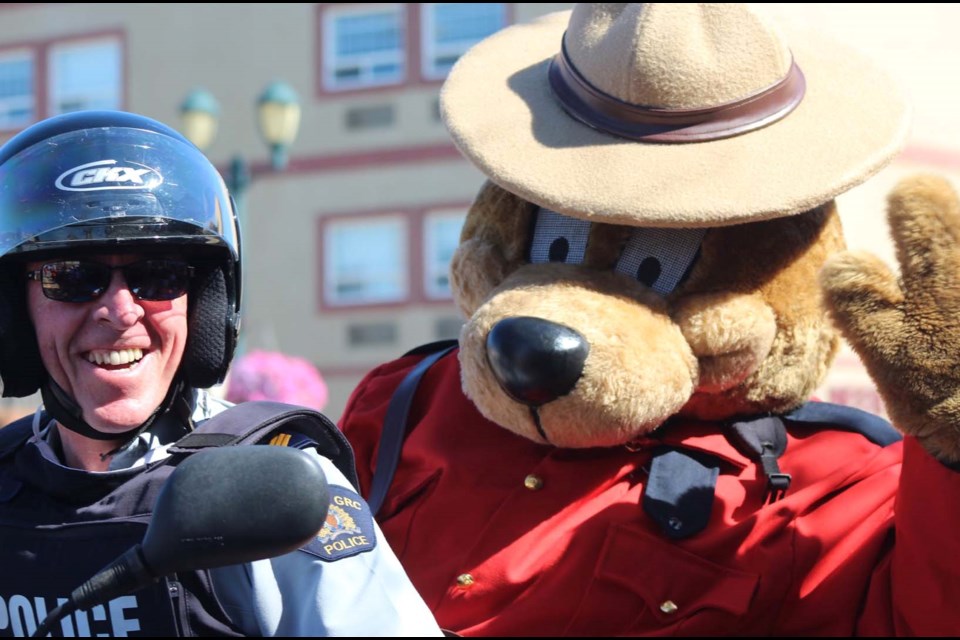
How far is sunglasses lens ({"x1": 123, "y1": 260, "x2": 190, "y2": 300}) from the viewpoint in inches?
90.1

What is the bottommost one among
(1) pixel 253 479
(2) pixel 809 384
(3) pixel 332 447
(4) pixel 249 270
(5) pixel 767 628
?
(4) pixel 249 270

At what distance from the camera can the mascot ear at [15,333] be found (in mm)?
2393

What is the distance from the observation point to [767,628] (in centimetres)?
287

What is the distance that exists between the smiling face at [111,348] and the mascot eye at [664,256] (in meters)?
1.12

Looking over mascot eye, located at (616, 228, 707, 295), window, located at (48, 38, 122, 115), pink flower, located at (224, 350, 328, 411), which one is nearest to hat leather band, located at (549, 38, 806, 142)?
mascot eye, located at (616, 228, 707, 295)

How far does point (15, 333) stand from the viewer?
239cm

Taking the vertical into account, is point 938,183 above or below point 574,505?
above

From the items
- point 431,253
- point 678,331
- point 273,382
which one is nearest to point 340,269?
point 431,253

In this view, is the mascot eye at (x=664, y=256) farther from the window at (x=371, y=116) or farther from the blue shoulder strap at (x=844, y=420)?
the window at (x=371, y=116)

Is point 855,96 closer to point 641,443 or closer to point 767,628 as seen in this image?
point 641,443

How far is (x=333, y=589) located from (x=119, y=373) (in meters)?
0.60

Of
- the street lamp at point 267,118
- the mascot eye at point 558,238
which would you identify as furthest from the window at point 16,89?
the mascot eye at point 558,238

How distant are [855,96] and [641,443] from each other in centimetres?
95

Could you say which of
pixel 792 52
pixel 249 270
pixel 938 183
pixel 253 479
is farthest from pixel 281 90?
pixel 253 479
